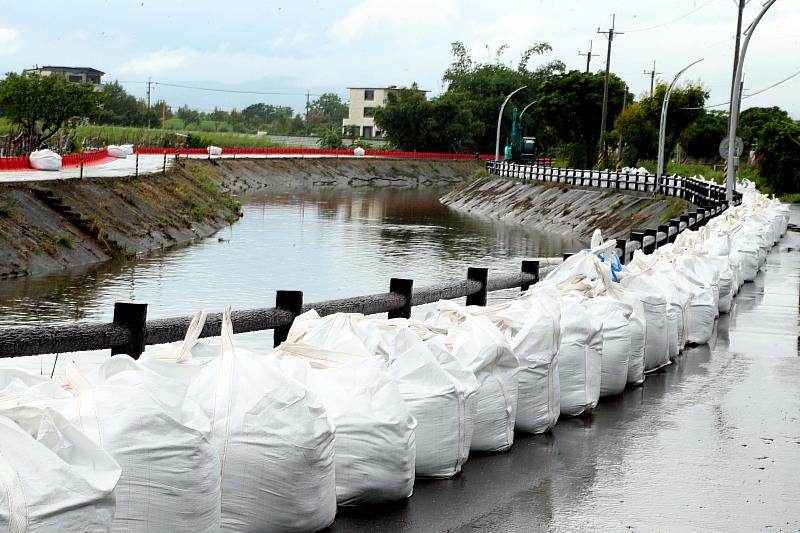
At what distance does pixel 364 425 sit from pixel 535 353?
1699mm

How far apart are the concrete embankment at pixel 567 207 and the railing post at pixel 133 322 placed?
31448 mm

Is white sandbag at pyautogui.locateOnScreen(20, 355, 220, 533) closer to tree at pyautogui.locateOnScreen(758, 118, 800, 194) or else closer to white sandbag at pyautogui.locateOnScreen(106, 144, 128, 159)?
white sandbag at pyautogui.locateOnScreen(106, 144, 128, 159)

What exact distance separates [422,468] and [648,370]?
377cm

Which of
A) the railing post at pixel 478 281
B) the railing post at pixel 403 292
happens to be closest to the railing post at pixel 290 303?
the railing post at pixel 403 292

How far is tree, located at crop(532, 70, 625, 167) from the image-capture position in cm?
6712

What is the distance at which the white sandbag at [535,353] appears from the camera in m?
6.31

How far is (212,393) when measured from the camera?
4395 mm

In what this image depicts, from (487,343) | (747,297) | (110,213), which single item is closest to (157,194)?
(110,213)

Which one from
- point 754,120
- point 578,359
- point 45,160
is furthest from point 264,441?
point 754,120

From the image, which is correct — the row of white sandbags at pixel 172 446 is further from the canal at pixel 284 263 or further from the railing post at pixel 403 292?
the canal at pixel 284 263

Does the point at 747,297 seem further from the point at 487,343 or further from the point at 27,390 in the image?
the point at 27,390

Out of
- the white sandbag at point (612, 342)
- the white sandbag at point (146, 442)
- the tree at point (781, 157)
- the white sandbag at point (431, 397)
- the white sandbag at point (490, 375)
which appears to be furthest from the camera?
the tree at point (781, 157)

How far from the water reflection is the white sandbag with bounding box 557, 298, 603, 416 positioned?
40.6 feet

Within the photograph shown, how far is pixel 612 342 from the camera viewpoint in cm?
760
